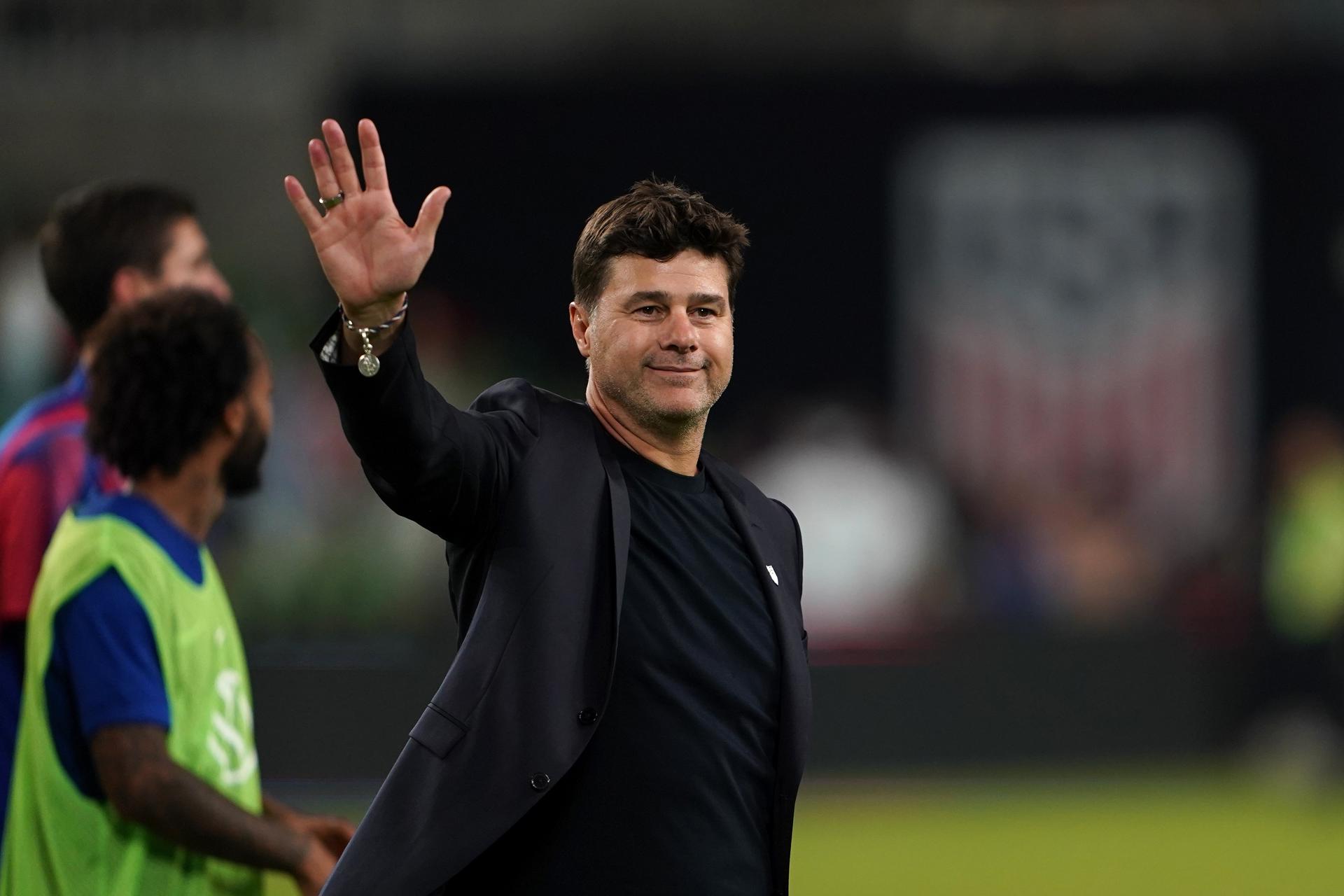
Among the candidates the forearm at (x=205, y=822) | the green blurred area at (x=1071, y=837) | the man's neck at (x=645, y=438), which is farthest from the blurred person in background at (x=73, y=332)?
the green blurred area at (x=1071, y=837)

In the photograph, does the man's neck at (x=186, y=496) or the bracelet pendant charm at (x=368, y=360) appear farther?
the man's neck at (x=186, y=496)

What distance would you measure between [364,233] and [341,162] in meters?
0.13

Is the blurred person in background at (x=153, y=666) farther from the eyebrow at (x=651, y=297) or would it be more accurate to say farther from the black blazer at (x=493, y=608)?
the eyebrow at (x=651, y=297)

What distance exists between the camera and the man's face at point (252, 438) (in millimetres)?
4141

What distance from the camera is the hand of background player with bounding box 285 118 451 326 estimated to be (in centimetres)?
296

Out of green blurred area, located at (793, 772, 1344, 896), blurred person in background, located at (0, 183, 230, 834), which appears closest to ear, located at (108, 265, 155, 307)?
blurred person in background, located at (0, 183, 230, 834)

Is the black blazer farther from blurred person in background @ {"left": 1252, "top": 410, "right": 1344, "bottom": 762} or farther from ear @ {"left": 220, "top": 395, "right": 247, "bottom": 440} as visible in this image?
blurred person in background @ {"left": 1252, "top": 410, "right": 1344, "bottom": 762}

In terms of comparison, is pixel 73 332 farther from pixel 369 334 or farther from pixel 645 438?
pixel 369 334

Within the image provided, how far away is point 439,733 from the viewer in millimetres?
3064

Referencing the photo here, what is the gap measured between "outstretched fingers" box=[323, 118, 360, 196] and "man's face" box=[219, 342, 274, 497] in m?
1.16

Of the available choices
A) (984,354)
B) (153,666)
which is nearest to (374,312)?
(153,666)

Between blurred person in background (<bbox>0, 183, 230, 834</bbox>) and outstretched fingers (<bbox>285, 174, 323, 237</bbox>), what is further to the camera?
blurred person in background (<bbox>0, 183, 230, 834</bbox>)

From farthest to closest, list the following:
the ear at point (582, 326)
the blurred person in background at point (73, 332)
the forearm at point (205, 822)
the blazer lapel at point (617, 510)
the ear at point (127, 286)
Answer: the ear at point (127, 286) < the blurred person in background at point (73, 332) < the forearm at point (205, 822) < the ear at point (582, 326) < the blazer lapel at point (617, 510)

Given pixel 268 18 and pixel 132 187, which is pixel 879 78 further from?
pixel 132 187
